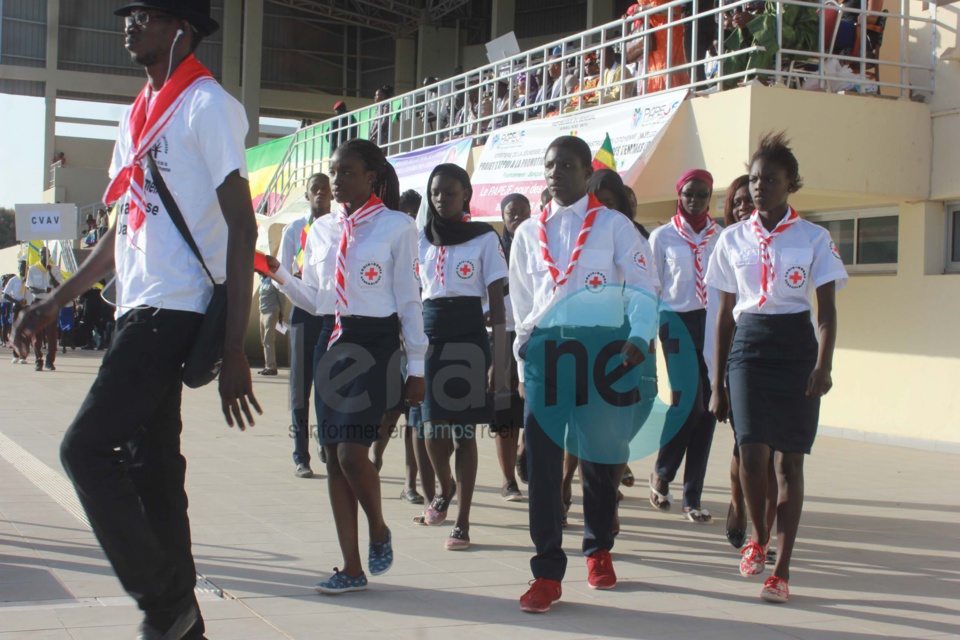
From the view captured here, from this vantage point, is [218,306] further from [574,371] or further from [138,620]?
[574,371]

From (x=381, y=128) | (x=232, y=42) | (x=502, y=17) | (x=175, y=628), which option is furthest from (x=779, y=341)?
(x=232, y=42)

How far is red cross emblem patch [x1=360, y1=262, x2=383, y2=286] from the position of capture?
4.87 metres

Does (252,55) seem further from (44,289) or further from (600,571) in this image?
(600,571)

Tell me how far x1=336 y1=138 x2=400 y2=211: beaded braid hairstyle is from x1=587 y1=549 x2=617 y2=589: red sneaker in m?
1.90

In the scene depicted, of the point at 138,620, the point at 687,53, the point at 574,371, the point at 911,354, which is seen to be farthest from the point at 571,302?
the point at 687,53

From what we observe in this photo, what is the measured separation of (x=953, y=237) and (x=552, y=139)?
4381 mm

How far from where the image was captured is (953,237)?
33.7ft

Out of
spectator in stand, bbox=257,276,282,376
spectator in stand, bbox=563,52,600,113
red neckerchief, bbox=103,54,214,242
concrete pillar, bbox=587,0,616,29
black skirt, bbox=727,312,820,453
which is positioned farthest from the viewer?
concrete pillar, bbox=587,0,616,29

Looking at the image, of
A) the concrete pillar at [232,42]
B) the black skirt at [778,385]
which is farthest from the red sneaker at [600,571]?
the concrete pillar at [232,42]

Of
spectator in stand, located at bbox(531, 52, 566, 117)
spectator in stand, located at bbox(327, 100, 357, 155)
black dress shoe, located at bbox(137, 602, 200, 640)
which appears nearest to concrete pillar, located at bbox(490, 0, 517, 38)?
spectator in stand, located at bbox(327, 100, 357, 155)

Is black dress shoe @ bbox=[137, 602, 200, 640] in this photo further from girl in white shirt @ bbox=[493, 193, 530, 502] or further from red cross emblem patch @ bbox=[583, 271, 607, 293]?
girl in white shirt @ bbox=[493, 193, 530, 502]

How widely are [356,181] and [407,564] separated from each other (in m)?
1.86

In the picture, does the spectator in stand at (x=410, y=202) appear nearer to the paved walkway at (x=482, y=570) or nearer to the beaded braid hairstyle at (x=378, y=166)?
the paved walkway at (x=482, y=570)

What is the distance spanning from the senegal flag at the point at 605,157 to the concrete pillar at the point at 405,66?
23.7 meters
